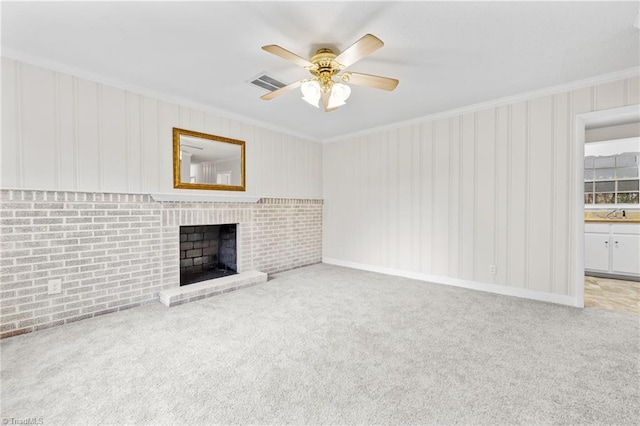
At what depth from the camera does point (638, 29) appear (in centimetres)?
204

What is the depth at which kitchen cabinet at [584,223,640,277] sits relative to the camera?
3916 millimetres

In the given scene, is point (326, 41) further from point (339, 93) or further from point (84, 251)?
point (84, 251)

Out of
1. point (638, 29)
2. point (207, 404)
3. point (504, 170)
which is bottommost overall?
point (207, 404)

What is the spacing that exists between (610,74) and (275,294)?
13.9 feet

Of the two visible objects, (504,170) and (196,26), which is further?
(504,170)

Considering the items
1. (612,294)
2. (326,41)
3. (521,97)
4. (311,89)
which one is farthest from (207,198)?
(612,294)

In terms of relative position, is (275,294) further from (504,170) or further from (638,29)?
(638,29)

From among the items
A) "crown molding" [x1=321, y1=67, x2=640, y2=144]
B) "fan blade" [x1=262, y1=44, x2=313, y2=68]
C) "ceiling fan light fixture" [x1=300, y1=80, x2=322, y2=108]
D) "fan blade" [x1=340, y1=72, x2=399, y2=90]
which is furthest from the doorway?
"fan blade" [x1=262, y1=44, x2=313, y2=68]

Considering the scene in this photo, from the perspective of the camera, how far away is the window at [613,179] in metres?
4.35

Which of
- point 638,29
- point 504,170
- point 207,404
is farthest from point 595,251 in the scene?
point 207,404

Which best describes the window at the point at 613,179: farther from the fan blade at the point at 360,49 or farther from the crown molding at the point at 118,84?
the crown molding at the point at 118,84

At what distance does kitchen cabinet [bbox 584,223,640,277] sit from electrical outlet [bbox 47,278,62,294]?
6.77 meters

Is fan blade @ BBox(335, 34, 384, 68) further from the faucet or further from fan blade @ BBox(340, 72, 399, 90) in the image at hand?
the faucet

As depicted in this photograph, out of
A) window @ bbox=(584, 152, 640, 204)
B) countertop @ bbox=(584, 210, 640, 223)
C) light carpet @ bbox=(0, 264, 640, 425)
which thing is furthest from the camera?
window @ bbox=(584, 152, 640, 204)
